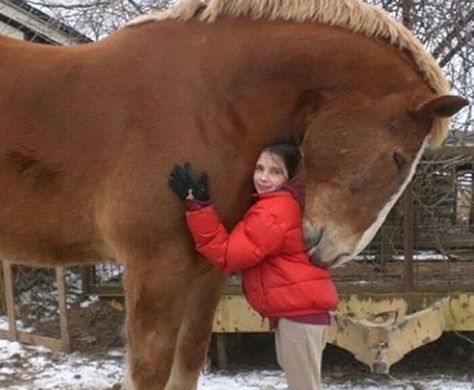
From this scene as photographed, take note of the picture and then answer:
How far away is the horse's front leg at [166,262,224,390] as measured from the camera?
298cm

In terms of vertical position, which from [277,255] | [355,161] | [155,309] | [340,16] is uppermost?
[340,16]

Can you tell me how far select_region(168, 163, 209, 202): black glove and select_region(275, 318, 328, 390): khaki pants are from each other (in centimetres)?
60

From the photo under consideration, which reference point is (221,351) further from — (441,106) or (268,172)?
(441,106)

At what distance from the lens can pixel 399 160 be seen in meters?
2.61

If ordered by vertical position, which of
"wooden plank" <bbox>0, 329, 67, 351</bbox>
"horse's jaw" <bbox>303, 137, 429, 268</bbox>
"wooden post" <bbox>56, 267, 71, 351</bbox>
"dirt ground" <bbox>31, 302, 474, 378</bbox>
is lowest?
"dirt ground" <bbox>31, 302, 474, 378</bbox>

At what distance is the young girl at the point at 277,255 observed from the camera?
260 cm

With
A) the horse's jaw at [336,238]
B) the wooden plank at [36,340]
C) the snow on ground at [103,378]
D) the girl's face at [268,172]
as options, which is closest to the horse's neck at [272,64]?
the girl's face at [268,172]

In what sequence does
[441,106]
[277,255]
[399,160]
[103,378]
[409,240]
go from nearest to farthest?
1. [441,106]
2. [399,160]
3. [277,255]
4. [409,240]
5. [103,378]

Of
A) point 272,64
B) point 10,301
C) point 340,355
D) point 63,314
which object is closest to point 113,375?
point 63,314

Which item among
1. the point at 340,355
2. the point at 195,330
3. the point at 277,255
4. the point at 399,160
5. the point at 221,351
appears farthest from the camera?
the point at 340,355

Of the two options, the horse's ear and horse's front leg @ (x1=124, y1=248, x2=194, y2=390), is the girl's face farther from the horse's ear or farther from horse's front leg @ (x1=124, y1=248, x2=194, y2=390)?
the horse's ear

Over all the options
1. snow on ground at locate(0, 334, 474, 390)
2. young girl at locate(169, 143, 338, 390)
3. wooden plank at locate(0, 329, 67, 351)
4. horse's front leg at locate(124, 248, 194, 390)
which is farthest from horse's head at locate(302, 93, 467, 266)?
wooden plank at locate(0, 329, 67, 351)

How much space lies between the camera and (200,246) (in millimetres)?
2621

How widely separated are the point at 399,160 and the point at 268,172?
43 cm
